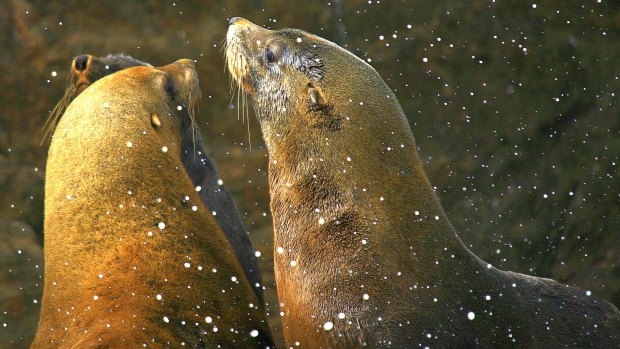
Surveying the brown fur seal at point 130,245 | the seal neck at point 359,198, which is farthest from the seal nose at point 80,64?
the seal neck at point 359,198

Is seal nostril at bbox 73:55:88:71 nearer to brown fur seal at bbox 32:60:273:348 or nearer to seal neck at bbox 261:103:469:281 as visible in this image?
brown fur seal at bbox 32:60:273:348

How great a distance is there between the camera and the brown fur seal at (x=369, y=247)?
3.73 metres

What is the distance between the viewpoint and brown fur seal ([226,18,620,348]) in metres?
3.73

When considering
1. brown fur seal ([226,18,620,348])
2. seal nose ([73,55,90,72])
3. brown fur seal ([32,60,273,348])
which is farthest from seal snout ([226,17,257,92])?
seal nose ([73,55,90,72])

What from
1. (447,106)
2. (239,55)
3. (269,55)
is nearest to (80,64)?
(239,55)

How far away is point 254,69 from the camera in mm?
4594

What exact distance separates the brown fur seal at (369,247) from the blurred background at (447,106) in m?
2.49

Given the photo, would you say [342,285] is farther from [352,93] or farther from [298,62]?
A: [298,62]

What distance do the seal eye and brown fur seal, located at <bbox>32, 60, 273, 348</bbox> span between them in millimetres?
724

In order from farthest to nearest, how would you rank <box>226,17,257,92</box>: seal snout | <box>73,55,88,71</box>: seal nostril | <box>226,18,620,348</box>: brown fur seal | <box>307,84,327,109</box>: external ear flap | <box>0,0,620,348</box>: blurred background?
1. <box>0,0,620,348</box>: blurred background
2. <box>73,55,88,71</box>: seal nostril
3. <box>226,17,257,92</box>: seal snout
4. <box>307,84,327,109</box>: external ear flap
5. <box>226,18,620,348</box>: brown fur seal

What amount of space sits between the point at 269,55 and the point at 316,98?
20.1 inches

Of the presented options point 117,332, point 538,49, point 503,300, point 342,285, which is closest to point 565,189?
point 538,49

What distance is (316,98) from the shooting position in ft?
13.7

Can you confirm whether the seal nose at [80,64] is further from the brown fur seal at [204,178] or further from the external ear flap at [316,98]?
the external ear flap at [316,98]
